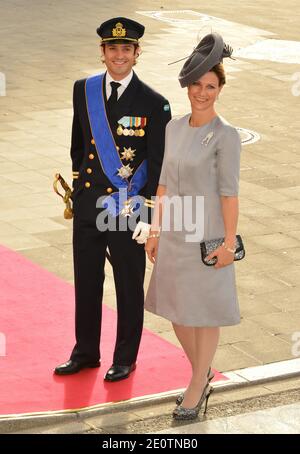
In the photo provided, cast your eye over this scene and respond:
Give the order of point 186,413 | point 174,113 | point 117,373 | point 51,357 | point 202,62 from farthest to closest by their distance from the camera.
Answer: point 174,113 → point 51,357 → point 117,373 → point 186,413 → point 202,62

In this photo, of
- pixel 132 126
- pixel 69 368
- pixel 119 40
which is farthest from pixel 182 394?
pixel 119 40

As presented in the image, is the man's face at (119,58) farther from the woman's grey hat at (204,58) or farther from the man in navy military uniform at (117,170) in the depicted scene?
the woman's grey hat at (204,58)

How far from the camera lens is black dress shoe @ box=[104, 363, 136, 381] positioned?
345 inches

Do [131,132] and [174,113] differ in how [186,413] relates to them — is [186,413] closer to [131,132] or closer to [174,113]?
[131,132]

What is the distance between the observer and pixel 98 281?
8859 millimetres

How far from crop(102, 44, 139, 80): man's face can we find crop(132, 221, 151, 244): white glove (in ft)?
3.37

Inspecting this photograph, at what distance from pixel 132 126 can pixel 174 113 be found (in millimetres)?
8655

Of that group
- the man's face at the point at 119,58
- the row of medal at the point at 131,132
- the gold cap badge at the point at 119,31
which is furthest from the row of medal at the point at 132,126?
the gold cap badge at the point at 119,31

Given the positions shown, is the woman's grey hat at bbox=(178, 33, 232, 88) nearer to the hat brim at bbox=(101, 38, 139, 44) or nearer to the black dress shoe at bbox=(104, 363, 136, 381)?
the hat brim at bbox=(101, 38, 139, 44)

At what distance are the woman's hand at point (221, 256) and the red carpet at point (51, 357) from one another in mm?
1149

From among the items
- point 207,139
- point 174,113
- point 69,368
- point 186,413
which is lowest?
point 174,113

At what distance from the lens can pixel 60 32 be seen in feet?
77.1

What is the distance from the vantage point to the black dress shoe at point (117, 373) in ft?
28.7

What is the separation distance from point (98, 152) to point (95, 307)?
110 cm
